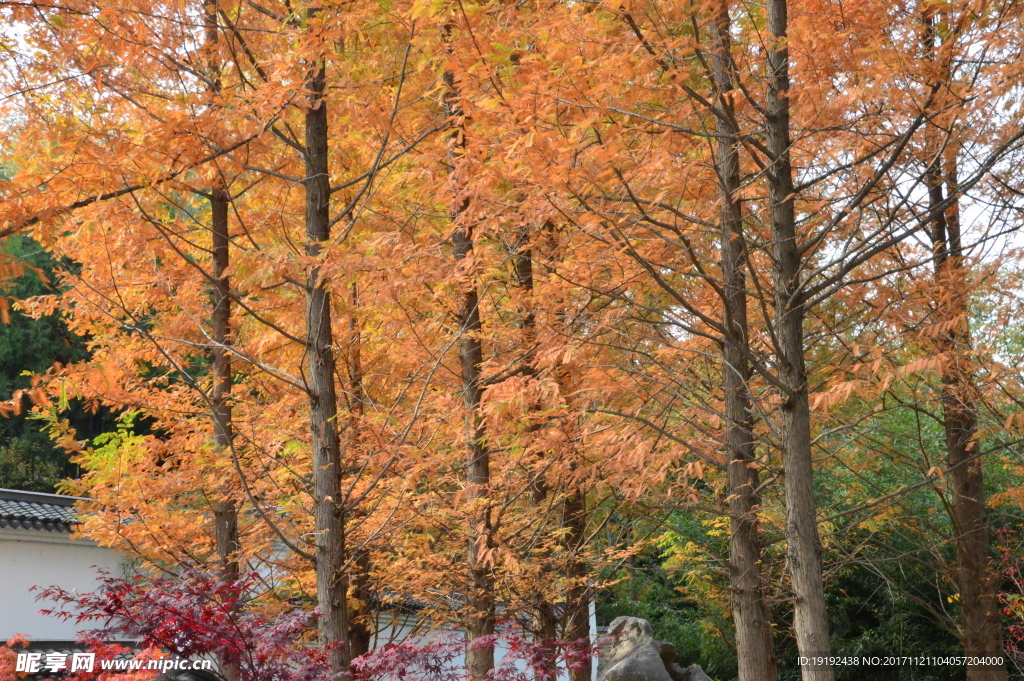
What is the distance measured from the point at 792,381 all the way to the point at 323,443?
3.07m

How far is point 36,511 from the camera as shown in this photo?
50.3 ft

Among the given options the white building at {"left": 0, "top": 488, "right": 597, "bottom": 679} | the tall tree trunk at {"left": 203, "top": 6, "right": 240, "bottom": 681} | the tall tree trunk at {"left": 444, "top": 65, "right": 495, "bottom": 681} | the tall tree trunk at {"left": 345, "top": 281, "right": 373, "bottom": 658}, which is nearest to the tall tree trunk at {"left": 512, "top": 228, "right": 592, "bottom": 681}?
the tall tree trunk at {"left": 444, "top": 65, "right": 495, "bottom": 681}

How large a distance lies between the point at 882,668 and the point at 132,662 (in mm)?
14624

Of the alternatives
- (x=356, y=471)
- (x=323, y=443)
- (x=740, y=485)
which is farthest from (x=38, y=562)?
(x=740, y=485)

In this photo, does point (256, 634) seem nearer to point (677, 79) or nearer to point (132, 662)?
point (132, 662)

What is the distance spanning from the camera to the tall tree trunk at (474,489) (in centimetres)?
792

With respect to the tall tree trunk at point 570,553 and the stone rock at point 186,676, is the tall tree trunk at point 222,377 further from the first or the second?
the tall tree trunk at point 570,553

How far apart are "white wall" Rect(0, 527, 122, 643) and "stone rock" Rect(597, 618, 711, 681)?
9.04 metres

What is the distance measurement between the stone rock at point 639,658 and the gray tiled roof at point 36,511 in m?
9.24

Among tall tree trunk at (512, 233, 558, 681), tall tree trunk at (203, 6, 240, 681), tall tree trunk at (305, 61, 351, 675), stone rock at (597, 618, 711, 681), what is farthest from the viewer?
stone rock at (597, 618, 711, 681)

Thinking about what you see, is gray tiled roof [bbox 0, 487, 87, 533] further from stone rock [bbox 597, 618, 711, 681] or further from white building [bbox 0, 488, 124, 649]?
stone rock [bbox 597, 618, 711, 681]

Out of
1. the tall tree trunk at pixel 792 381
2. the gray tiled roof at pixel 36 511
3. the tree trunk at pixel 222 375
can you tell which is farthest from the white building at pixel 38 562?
the tall tree trunk at pixel 792 381

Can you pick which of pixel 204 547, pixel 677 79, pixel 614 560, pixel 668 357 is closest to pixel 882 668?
pixel 614 560

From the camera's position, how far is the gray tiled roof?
14651 millimetres
